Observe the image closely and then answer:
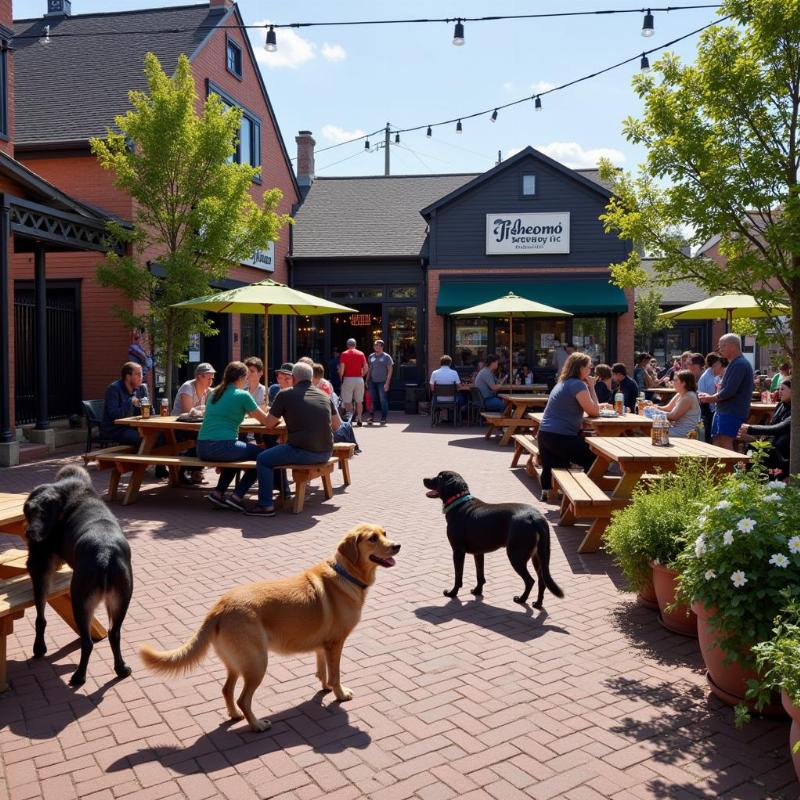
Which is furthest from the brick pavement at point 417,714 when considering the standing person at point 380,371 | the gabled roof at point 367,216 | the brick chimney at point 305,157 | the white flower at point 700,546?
the brick chimney at point 305,157

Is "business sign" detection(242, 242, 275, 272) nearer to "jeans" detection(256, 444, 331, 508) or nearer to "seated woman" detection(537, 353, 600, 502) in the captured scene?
"jeans" detection(256, 444, 331, 508)

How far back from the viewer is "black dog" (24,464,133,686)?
384cm

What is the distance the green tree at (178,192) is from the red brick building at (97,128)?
1.49 meters

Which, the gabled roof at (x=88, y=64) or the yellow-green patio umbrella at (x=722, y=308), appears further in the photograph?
the gabled roof at (x=88, y=64)

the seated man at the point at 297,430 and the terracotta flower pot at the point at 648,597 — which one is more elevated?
the seated man at the point at 297,430

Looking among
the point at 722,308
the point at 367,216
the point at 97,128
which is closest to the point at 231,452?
the point at 722,308

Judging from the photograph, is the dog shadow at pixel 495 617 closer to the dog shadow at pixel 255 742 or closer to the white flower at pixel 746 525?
the dog shadow at pixel 255 742

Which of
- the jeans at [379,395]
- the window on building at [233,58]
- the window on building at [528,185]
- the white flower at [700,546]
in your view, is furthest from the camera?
the window on building at [528,185]

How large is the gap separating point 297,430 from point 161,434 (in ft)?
8.97

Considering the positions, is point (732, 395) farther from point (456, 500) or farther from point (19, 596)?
point (19, 596)

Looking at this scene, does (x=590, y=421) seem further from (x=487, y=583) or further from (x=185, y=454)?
(x=185, y=454)

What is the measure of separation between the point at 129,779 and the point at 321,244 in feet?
67.1

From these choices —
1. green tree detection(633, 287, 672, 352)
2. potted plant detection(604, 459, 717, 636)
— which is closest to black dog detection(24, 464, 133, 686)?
potted plant detection(604, 459, 717, 636)

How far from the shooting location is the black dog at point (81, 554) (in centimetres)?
384
